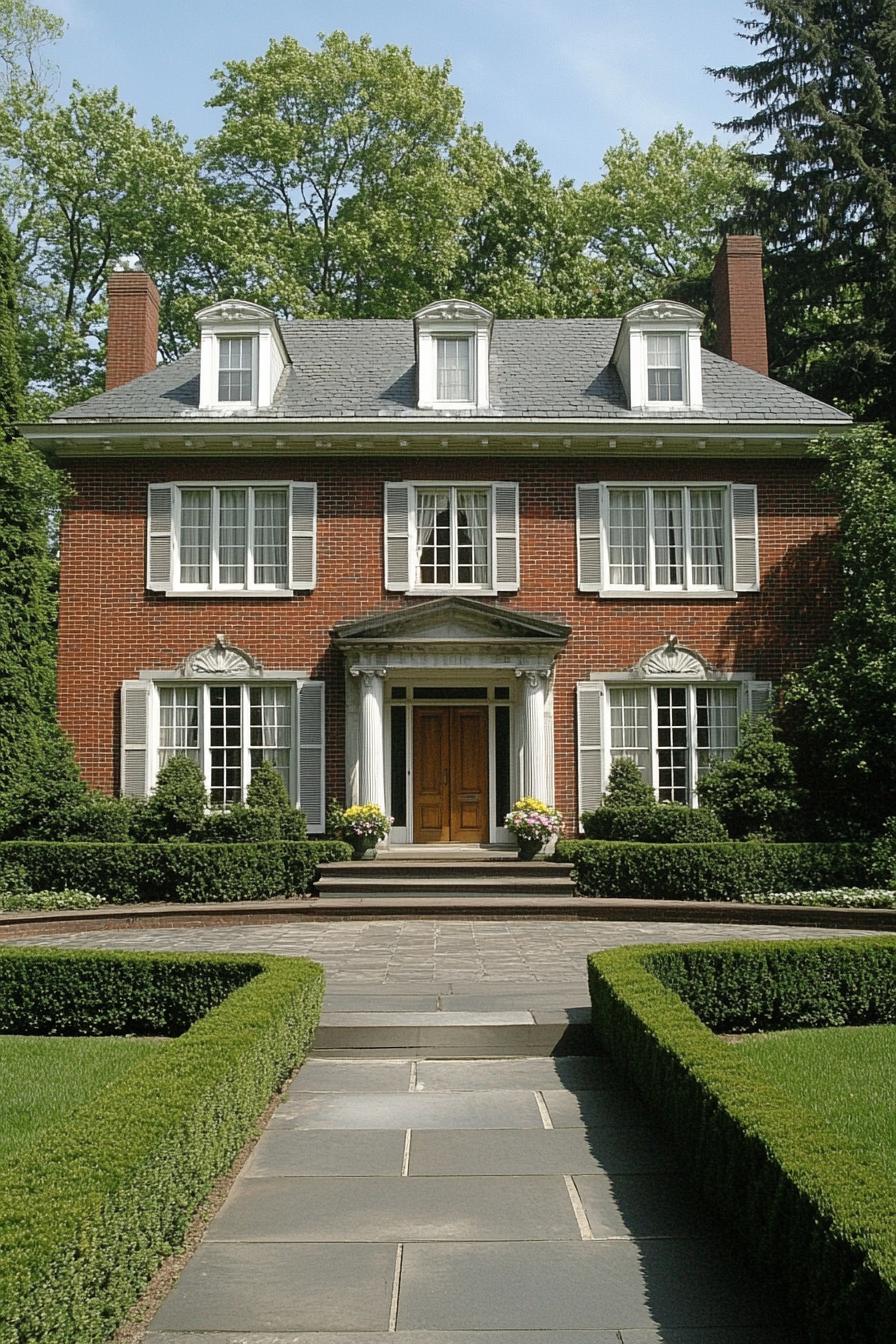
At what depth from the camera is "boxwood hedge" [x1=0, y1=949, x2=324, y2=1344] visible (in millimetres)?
3887

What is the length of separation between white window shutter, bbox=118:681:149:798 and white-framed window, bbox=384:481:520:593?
4286mm

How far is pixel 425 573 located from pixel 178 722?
15.0 ft

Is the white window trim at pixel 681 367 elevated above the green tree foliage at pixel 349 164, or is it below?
below

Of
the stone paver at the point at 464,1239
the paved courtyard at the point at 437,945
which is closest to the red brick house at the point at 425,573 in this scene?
the paved courtyard at the point at 437,945

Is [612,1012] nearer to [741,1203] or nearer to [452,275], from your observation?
[741,1203]

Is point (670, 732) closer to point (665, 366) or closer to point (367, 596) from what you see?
point (367, 596)

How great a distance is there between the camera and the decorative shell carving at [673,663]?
20109 millimetres

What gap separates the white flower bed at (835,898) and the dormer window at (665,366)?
846 cm

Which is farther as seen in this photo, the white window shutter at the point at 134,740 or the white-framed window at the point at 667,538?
the white-framed window at the point at 667,538

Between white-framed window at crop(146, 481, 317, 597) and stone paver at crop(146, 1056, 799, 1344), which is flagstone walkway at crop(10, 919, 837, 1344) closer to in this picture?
stone paver at crop(146, 1056, 799, 1344)

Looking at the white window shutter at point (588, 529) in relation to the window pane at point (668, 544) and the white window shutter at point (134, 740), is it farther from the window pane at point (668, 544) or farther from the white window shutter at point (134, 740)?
the white window shutter at point (134, 740)

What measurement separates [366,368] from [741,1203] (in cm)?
1880

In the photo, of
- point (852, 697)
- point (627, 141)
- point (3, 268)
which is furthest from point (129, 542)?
point (627, 141)

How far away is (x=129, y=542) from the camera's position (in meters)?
20.2
